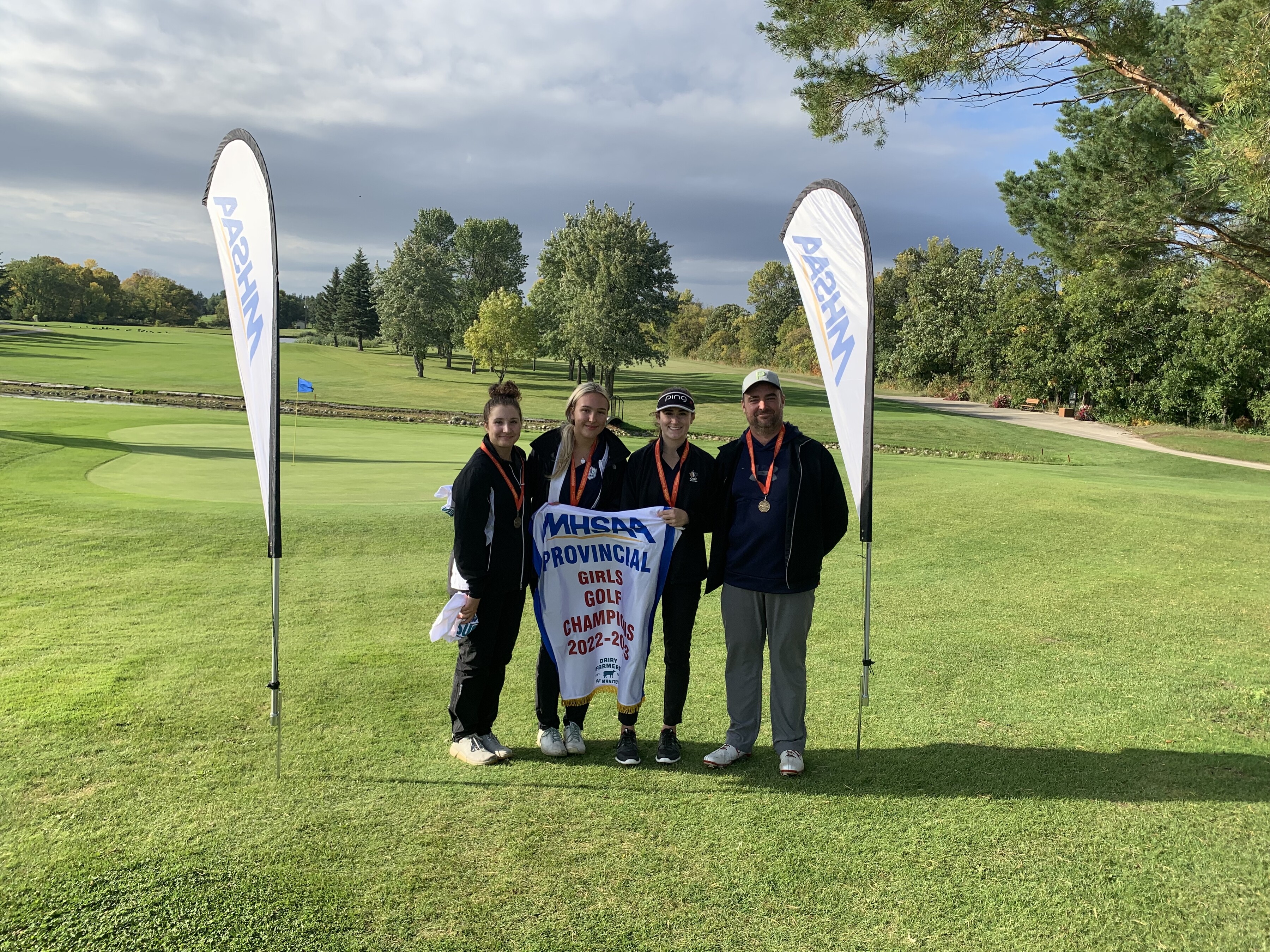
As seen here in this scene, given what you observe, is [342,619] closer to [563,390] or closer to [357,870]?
[357,870]

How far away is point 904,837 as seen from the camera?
3.85 m

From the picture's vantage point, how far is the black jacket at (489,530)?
4.35 m

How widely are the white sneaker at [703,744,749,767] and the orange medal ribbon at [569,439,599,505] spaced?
64.1 inches

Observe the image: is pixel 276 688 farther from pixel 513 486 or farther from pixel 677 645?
pixel 677 645

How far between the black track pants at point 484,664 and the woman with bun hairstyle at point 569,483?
0.25 m

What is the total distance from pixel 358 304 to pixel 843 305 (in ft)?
265

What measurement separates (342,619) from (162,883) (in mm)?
3559

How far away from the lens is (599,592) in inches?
189

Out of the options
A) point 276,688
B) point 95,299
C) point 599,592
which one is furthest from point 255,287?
point 95,299

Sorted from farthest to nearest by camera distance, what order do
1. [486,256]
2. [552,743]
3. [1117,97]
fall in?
[486,256]
[1117,97]
[552,743]

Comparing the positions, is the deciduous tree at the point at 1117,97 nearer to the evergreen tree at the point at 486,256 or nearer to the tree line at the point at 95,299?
the evergreen tree at the point at 486,256

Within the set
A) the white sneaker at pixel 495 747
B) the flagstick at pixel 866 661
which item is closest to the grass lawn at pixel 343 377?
the flagstick at pixel 866 661

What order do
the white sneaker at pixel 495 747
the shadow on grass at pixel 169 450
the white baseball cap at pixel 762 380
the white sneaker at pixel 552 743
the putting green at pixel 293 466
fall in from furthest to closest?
the shadow on grass at pixel 169 450
the putting green at pixel 293 466
the white sneaker at pixel 552 743
the white sneaker at pixel 495 747
the white baseball cap at pixel 762 380

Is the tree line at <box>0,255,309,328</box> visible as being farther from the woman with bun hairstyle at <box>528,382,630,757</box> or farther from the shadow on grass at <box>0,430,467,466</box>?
the woman with bun hairstyle at <box>528,382,630,757</box>
